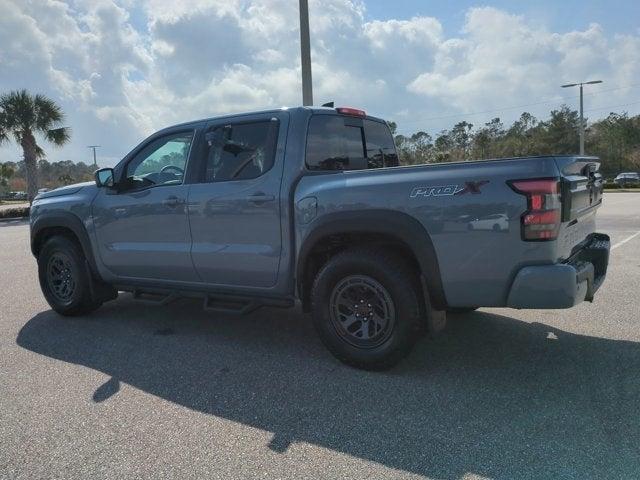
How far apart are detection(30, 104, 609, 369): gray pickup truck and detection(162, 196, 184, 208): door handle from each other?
0.07 ft

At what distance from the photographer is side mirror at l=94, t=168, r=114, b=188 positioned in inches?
207

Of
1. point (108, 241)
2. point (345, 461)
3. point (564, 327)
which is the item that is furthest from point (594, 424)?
point (108, 241)

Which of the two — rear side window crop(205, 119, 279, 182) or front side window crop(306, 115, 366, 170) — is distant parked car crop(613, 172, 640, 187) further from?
rear side window crop(205, 119, 279, 182)

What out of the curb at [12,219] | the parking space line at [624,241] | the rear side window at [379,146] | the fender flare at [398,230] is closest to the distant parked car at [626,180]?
the parking space line at [624,241]

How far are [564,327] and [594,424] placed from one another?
1940 millimetres

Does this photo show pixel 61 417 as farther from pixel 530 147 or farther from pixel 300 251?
pixel 530 147

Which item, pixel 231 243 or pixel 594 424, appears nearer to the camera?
pixel 594 424

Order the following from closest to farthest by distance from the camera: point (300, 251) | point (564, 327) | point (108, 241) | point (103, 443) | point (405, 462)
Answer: point (405, 462) → point (103, 443) → point (300, 251) → point (564, 327) → point (108, 241)

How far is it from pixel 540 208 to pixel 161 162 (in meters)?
3.45

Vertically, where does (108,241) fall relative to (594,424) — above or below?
above

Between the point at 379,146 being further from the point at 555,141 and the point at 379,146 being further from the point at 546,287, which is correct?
the point at 555,141

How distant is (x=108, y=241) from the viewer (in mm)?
5398

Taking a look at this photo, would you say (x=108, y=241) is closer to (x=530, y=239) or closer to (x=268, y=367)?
(x=268, y=367)

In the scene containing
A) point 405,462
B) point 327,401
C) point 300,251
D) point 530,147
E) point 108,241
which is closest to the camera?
point 405,462
